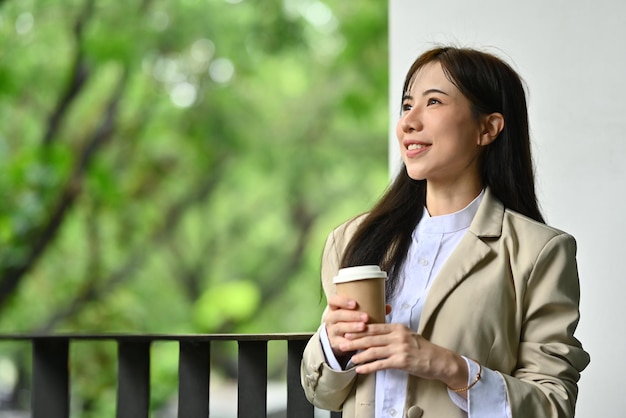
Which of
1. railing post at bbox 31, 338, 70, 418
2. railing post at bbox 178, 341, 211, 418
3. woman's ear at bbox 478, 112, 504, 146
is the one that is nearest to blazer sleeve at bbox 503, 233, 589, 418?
woman's ear at bbox 478, 112, 504, 146

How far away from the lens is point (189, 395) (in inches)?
80.2

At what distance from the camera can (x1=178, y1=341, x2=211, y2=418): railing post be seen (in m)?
2.02

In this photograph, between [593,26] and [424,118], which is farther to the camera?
[593,26]

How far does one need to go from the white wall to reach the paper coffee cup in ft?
3.81

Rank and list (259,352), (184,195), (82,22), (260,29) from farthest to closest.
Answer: (184,195)
(260,29)
(82,22)
(259,352)

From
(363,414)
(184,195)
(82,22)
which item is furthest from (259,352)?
(184,195)

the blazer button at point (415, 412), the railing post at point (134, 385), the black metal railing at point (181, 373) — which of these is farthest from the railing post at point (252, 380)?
the blazer button at point (415, 412)

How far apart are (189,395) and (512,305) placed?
0.89 meters

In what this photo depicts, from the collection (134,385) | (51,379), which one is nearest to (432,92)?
(134,385)

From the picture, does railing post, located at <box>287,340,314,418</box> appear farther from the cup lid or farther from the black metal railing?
the cup lid

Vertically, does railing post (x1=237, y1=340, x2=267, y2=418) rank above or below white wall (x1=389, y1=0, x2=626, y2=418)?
below

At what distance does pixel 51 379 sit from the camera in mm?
2084

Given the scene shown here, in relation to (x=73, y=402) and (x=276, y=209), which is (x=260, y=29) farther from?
(x=73, y=402)

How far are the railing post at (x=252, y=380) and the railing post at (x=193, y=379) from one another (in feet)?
0.26
